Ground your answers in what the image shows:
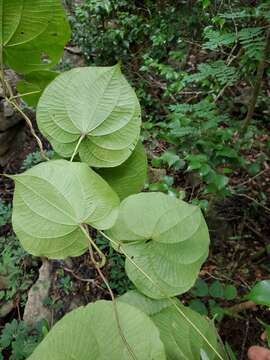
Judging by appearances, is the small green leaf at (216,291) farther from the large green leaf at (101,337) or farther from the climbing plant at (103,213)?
the large green leaf at (101,337)

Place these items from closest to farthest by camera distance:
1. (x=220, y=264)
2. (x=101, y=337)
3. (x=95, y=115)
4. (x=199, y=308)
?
(x=101, y=337) → (x=95, y=115) → (x=199, y=308) → (x=220, y=264)

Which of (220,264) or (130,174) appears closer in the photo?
(130,174)

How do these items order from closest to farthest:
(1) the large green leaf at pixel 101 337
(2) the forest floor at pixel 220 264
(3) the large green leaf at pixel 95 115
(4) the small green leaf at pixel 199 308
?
(1) the large green leaf at pixel 101 337
(3) the large green leaf at pixel 95 115
(4) the small green leaf at pixel 199 308
(2) the forest floor at pixel 220 264

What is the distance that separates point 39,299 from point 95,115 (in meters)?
1.26

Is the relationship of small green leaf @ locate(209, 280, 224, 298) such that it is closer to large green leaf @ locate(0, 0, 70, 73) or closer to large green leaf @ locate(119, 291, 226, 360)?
large green leaf @ locate(119, 291, 226, 360)

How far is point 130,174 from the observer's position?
0.50 meters

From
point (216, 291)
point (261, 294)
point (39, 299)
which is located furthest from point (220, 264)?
point (261, 294)

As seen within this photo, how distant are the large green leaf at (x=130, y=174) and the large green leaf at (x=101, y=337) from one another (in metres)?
0.17

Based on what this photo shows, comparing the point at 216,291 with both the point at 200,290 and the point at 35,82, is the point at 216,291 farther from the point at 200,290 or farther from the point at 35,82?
the point at 35,82

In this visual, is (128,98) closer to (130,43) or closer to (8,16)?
(8,16)

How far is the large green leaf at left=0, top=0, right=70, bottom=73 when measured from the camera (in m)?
0.42

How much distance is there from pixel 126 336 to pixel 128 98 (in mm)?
290

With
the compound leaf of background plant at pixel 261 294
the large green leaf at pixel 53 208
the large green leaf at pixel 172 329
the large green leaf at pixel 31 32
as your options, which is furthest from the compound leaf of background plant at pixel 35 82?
the compound leaf of background plant at pixel 261 294

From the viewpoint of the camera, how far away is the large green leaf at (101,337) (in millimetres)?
342
